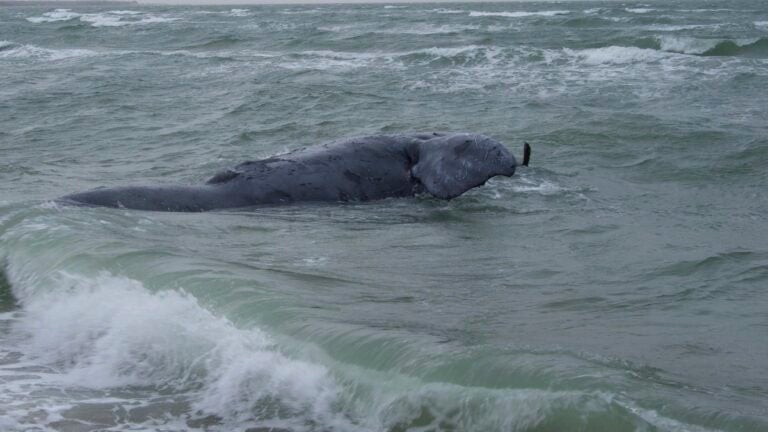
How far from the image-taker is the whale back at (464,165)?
8102 millimetres

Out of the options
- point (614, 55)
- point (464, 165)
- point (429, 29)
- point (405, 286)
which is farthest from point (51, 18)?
point (405, 286)

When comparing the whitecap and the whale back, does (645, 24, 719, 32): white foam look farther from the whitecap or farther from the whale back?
the whale back

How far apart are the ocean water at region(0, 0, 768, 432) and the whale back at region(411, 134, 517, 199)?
293 millimetres

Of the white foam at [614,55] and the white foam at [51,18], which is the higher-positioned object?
the white foam at [614,55]

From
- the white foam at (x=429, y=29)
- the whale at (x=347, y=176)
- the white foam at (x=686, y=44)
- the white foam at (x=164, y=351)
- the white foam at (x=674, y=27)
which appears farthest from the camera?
the white foam at (x=429, y=29)

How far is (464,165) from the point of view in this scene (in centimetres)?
817

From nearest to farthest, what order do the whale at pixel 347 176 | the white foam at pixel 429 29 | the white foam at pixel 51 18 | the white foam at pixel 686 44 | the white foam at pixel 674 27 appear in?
the whale at pixel 347 176 → the white foam at pixel 686 44 → the white foam at pixel 674 27 → the white foam at pixel 429 29 → the white foam at pixel 51 18

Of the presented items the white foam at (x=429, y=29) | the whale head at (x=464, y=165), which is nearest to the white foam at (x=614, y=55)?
the white foam at (x=429, y=29)

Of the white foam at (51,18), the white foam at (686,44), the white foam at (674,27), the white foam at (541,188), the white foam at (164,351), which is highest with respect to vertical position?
the white foam at (164,351)

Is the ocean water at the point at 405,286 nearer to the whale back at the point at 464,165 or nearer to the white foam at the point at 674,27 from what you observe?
the whale back at the point at 464,165

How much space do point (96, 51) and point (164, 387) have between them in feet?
89.0

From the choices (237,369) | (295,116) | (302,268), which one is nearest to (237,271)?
(302,268)

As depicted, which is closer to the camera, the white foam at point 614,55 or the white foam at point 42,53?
the white foam at point 614,55

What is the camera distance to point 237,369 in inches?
194
